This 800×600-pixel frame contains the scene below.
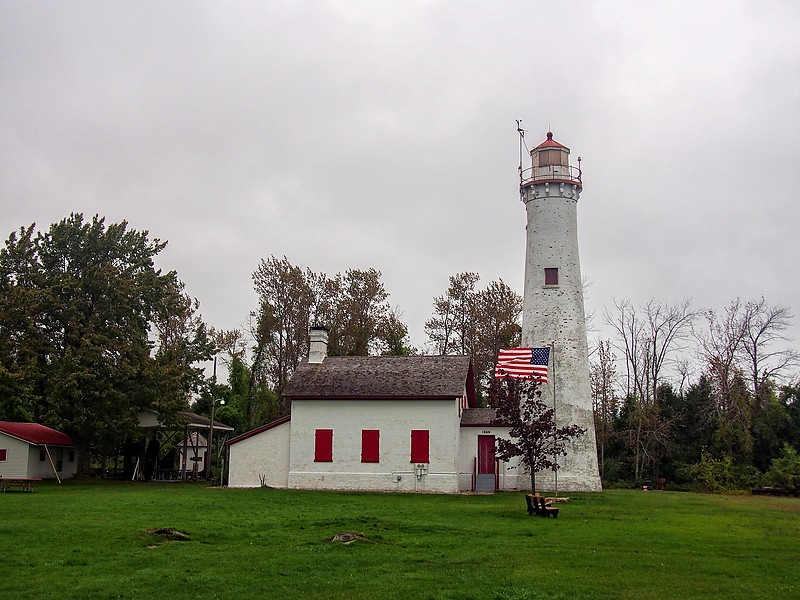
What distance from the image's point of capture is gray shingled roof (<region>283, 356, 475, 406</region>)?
3075 centimetres

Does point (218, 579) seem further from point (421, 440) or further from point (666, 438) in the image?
point (666, 438)

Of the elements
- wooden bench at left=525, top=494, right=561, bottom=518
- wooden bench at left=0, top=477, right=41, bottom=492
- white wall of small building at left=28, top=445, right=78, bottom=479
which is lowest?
wooden bench at left=525, top=494, right=561, bottom=518

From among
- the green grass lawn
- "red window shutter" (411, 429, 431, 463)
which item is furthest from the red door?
the green grass lawn

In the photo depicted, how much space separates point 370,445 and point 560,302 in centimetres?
902

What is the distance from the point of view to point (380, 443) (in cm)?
3062

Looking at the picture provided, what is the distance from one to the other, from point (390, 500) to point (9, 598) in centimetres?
1598

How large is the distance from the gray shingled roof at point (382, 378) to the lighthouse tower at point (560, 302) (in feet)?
11.0

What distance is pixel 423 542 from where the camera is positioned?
14711 millimetres

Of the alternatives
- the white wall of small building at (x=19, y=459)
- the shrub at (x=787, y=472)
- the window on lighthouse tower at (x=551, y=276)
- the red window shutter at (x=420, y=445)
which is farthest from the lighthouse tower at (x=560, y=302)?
the white wall of small building at (x=19, y=459)

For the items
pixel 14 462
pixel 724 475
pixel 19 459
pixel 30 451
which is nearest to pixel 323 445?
pixel 30 451

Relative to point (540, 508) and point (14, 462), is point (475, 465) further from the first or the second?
point (14, 462)

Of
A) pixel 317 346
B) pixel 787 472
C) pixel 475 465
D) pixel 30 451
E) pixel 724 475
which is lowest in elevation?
pixel 724 475

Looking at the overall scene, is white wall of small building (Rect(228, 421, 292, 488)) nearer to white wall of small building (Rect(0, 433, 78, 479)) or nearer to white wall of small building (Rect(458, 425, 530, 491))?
white wall of small building (Rect(458, 425, 530, 491))

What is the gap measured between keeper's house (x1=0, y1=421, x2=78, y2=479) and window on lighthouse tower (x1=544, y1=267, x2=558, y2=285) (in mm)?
20645
